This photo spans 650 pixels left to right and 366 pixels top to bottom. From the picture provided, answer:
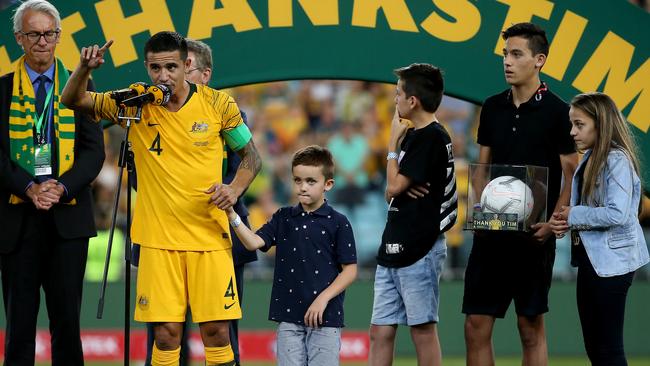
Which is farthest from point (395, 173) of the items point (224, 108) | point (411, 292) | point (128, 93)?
point (128, 93)

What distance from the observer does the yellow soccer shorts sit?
5547mm

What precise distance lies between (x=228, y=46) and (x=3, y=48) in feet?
4.14

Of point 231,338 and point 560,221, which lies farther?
point 231,338

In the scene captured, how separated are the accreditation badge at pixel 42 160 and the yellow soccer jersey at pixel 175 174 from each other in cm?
55

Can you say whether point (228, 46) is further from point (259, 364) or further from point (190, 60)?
point (259, 364)

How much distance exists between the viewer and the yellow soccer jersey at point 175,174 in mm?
5574

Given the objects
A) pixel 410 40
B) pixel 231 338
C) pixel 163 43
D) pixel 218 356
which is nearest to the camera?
pixel 163 43

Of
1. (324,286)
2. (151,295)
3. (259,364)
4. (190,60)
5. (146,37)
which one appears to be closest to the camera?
(151,295)

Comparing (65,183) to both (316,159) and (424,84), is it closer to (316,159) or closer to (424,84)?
(316,159)

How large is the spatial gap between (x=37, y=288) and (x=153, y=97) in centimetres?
123

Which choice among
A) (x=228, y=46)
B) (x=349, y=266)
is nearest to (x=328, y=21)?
(x=228, y=46)

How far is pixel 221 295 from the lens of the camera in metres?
5.62

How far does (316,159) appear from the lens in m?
5.96

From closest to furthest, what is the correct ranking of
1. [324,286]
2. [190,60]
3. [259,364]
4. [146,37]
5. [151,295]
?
1. [151,295]
2. [324,286]
3. [190,60]
4. [146,37]
5. [259,364]
